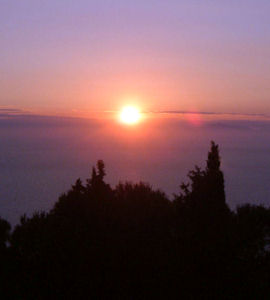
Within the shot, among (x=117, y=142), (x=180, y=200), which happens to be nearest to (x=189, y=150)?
(x=117, y=142)

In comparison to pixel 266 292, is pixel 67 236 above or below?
above

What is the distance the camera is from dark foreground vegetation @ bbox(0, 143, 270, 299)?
10219mm

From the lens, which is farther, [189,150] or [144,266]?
[189,150]

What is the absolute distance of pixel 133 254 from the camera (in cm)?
1098

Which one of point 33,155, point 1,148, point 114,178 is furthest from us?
point 1,148

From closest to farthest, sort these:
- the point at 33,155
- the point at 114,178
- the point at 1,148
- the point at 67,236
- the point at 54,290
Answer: the point at 54,290
the point at 67,236
the point at 114,178
the point at 33,155
the point at 1,148

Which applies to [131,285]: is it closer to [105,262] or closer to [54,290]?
[105,262]

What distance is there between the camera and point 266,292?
35.1 feet

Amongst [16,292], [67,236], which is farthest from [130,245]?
[16,292]

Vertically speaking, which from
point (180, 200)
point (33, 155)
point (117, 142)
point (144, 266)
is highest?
point (117, 142)

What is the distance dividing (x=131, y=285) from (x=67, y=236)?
6.72 feet

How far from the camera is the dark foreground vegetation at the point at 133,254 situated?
1022 centimetres

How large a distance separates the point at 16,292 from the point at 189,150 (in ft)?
362

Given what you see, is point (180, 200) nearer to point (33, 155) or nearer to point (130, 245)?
point (130, 245)
